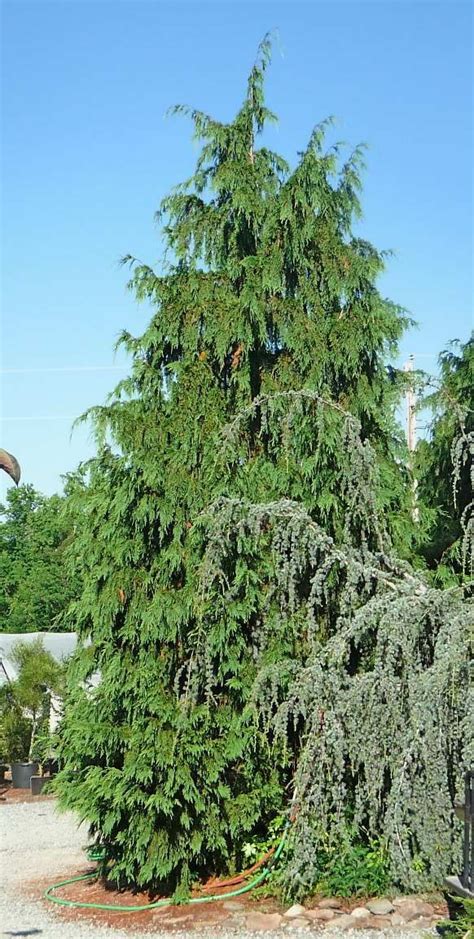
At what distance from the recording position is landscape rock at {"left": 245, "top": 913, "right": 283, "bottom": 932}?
5.55 metres

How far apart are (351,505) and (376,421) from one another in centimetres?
187

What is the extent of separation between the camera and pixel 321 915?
5.60 metres

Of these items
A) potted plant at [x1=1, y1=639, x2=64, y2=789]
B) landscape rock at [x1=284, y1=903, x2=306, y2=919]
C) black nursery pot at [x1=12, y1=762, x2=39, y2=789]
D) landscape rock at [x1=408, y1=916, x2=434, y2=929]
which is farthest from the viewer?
potted plant at [x1=1, y1=639, x2=64, y2=789]

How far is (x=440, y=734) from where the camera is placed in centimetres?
421

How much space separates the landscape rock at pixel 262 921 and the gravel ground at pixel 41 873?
7 centimetres

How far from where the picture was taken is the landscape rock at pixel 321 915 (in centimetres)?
556

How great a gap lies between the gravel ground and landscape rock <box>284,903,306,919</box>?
16 cm

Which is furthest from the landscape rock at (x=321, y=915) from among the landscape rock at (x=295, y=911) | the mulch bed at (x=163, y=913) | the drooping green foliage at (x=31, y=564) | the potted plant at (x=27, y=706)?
the drooping green foliage at (x=31, y=564)

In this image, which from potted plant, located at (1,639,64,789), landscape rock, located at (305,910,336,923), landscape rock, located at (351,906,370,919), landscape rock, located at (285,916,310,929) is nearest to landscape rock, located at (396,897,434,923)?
landscape rock, located at (351,906,370,919)

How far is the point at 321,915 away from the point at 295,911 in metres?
0.16

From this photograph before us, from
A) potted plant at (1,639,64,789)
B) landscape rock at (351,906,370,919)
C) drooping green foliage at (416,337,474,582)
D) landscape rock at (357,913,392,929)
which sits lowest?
landscape rock at (357,913,392,929)

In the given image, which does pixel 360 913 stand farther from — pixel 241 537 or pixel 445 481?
pixel 445 481

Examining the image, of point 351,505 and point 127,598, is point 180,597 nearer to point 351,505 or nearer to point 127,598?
point 127,598

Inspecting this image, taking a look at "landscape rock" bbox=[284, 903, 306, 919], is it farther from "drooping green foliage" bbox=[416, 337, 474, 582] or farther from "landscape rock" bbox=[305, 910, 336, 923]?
"drooping green foliage" bbox=[416, 337, 474, 582]
